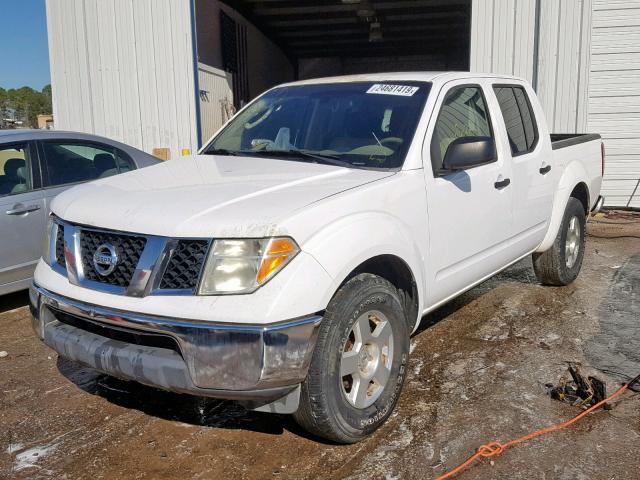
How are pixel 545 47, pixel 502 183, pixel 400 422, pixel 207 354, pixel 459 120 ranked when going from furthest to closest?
pixel 545 47, pixel 502 183, pixel 459 120, pixel 400 422, pixel 207 354

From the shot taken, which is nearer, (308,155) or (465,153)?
(465,153)

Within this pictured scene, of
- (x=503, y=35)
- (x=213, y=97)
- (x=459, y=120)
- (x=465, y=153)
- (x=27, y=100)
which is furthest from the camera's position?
(x=27, y=100)

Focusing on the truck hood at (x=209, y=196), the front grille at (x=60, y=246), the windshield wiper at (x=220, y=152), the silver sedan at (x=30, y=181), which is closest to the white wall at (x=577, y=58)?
the silver sedan at (x=30, y=181)

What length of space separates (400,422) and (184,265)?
4.79 feet

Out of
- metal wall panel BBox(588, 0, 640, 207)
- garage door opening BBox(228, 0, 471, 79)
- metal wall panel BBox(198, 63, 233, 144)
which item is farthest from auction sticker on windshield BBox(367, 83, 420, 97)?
garage door opening BBox(228, 0, 471, 79)

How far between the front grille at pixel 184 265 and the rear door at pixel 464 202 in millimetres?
1418

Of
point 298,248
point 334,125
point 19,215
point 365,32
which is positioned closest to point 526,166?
point 334,125

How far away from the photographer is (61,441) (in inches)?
131

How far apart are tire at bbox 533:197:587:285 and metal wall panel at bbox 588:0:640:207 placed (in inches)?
183

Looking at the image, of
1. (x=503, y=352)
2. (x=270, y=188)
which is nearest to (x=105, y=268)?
(x=270, y=188)

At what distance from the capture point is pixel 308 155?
3.81 meters

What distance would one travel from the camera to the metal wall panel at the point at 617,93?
32.3ft

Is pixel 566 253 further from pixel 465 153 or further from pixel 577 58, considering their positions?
pixel 577 58

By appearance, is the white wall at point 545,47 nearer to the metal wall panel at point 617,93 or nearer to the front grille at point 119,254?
the metal wall panel at point 617,93
